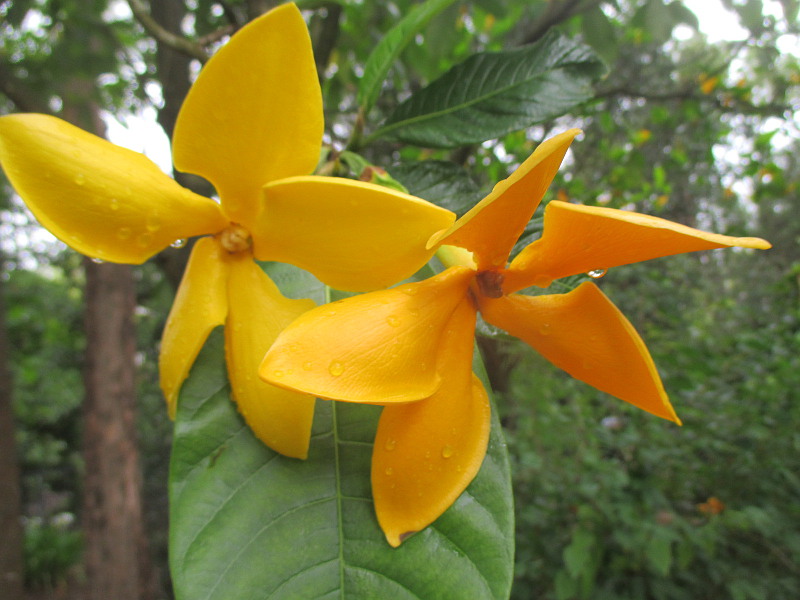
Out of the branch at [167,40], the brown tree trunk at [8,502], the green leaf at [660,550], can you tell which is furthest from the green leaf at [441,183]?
the brown tree trunk at [8,502]

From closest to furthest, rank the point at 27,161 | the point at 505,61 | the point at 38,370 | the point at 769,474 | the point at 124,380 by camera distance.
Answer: the point at 27,161
the point at 505,61
the point at 769,474
the point at 124,380
the point at 38,370

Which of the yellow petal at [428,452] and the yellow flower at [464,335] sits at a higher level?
the yellow flower at [464,335]

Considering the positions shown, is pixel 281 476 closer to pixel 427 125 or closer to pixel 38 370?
pixel 427 125

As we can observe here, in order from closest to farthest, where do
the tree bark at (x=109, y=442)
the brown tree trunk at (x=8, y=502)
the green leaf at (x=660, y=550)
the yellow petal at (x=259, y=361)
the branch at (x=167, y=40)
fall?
the yellow petal at (x=259, y=361) → the branch at (x=167, y=40) → the green leaf at (x=660, y=550) → the brown tree trunk at (x=8, y=502) → the tree bark at (x=109, y=442)

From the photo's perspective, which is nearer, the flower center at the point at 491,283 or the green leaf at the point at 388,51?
the flower center at the point at 491,283

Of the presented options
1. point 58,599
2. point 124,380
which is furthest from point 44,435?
point 124,380

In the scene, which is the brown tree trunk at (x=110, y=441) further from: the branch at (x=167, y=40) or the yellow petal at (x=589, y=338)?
the yellow petal at (x=589, y=338)

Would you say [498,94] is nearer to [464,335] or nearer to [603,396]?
[464,335]
